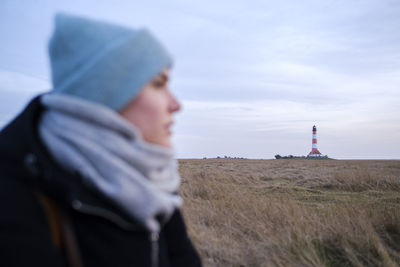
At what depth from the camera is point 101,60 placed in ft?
3.71

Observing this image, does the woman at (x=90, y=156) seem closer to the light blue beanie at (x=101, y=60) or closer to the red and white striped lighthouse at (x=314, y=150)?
the light blue beanie at (x=101, y=60)

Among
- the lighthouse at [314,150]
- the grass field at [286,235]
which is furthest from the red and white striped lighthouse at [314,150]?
the grass field at [286,235]

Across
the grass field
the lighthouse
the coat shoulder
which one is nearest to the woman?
the coat shoulder

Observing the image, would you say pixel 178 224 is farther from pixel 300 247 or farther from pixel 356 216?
pixel 356 216

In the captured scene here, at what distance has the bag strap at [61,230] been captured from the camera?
3.28 ft

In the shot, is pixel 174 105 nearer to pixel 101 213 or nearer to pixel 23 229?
pixel 101 213

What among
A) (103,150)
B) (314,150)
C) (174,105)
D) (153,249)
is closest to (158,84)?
(174,105)

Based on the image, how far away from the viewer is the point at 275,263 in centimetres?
316

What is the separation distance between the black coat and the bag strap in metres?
0.02

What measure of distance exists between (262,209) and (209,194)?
194 centimetres

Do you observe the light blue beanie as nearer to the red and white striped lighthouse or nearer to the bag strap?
the bag strap

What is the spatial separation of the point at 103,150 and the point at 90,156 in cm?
5

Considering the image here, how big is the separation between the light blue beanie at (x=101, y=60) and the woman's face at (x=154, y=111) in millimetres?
41

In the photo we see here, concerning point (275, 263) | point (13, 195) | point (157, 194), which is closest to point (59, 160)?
point (13, 195)
